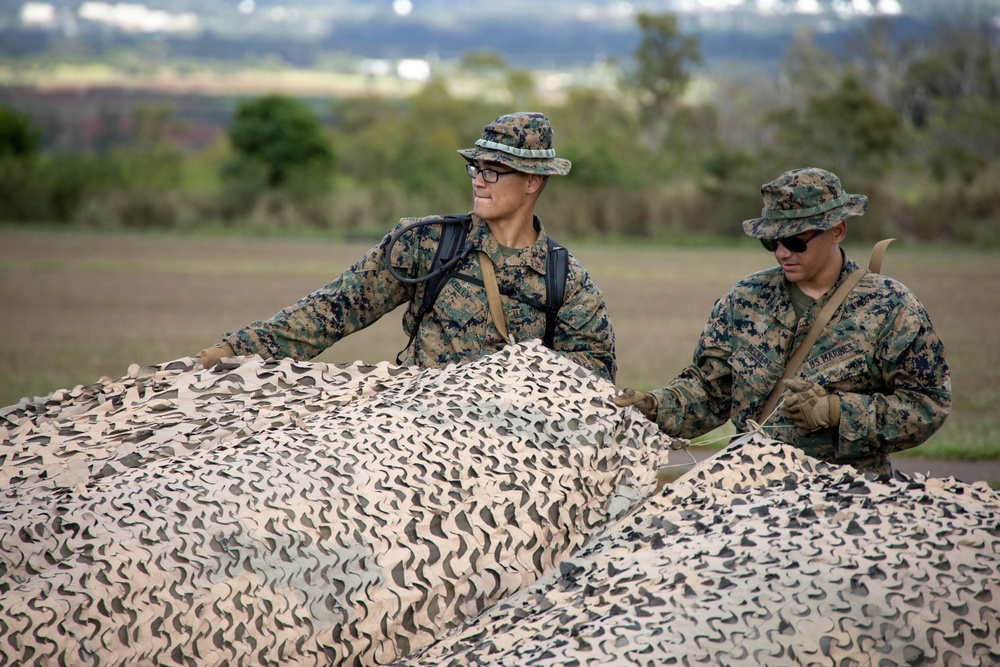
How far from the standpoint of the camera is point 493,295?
13.6 ft

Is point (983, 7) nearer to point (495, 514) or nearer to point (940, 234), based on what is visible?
point (940, 234)

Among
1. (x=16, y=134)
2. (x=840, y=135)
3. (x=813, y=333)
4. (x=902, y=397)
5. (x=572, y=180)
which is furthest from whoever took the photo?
(x=16, y=134)

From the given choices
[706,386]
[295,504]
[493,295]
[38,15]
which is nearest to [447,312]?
[493,295]

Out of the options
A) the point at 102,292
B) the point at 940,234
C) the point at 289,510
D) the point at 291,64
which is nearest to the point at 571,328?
the point at 289,510

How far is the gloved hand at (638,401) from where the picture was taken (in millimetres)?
3665

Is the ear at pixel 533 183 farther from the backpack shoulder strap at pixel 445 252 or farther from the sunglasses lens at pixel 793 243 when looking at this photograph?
the sunglasses lens at pixel 793 243

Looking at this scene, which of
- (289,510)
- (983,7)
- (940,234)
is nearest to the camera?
(289,510)

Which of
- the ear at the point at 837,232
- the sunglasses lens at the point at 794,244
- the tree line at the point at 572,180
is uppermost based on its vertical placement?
the ear at the point at 837,232

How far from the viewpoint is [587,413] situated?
3543 millimetres

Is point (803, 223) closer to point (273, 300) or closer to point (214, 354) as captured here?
point (214, 354)

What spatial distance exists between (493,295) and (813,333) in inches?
45.3

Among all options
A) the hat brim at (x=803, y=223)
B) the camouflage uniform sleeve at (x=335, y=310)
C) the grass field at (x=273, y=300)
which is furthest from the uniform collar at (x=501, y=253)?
the grass field at (x=273, y=300)

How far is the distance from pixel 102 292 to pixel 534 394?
1742 centimetres

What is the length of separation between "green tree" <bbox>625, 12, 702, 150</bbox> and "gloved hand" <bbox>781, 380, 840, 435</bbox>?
65057 mm
